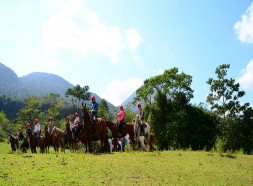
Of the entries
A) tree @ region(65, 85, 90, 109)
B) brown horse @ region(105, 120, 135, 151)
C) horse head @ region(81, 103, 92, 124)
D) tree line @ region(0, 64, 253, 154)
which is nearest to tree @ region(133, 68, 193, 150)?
tree line @ region(0, 64, 253, 154)

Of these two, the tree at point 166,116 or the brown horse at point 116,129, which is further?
the tree at point 166,116

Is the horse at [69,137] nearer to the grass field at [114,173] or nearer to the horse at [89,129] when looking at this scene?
the horse at [89,129]

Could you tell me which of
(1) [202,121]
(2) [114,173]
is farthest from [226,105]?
(2) [114,173]

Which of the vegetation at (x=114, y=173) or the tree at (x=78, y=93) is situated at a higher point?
the tree at (x=78, y=93)

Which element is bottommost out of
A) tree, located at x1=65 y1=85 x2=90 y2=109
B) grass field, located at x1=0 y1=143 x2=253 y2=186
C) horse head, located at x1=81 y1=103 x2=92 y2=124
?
grass field, located at x1=0 y1=143 x2=253 y2=186

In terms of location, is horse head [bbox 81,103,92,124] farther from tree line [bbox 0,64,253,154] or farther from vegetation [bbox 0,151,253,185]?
tree line [bbox 0,64,253,154]

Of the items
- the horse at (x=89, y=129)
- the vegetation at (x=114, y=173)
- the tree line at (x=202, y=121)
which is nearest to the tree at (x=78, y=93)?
the tree line at (x=202, y=121)

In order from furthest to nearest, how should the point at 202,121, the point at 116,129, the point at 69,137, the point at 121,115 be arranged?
the point at 202,121 < the point at 69,137 < the point at 116,129 < the point at 121,115

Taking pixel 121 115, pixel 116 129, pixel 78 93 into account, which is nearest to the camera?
pixel 121 115

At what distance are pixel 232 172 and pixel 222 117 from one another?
26236 mm

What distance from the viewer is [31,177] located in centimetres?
1036

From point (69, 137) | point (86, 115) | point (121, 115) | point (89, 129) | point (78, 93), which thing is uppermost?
point (78, 93)

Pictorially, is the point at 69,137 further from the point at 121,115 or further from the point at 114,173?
the point at 114,173

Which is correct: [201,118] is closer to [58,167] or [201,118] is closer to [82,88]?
[58,167]
